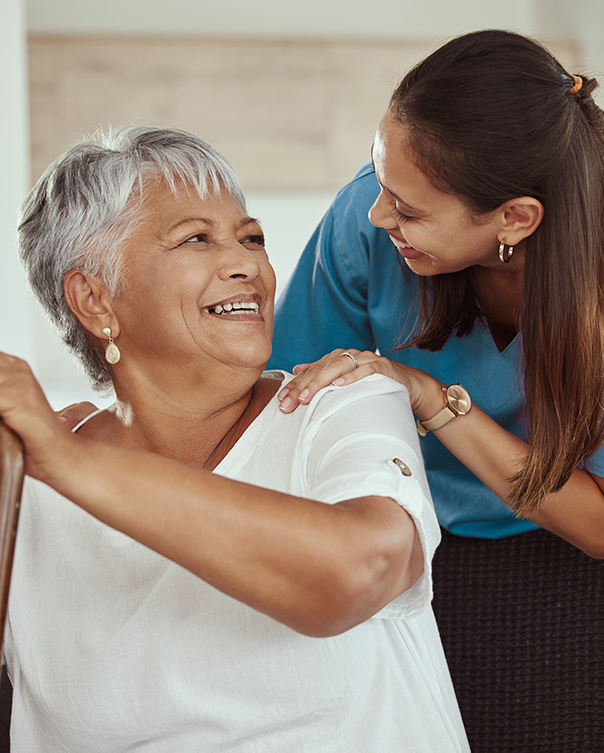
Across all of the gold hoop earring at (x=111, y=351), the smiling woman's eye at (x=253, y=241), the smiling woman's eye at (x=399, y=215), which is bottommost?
the gold hoop earring at (x=111, y=351)

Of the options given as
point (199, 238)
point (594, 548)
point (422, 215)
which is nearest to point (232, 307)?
point (199, 238)

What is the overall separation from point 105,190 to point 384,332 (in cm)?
65

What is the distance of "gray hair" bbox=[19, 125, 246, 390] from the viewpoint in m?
1.21

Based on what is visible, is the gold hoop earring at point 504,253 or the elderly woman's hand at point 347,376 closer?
the elderly woman's hand at point 347,376

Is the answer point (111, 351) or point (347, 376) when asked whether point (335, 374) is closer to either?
point (347, 376)

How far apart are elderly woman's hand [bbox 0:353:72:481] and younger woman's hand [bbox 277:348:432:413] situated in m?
0.47

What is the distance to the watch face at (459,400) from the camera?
132 centimetres

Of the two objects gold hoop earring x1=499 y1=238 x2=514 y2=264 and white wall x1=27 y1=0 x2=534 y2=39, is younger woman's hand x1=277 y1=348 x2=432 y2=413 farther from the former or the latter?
white wall x1=27 y1=0 x2=534 y2=39

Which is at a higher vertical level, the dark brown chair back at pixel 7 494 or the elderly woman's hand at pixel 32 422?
the elderly woman's hand at pixel 32 422

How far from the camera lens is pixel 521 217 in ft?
4.07

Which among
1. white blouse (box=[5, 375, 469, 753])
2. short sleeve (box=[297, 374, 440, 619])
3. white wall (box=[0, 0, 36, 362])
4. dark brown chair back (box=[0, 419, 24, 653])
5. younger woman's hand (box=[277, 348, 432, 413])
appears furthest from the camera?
white wall (box=[0, 0, 36, 362])

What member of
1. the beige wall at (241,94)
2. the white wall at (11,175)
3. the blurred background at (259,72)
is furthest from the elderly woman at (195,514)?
the beige wall at (241,94)

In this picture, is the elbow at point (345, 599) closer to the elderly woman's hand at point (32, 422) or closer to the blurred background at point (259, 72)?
the elderly woman's hand at point (32, 422)

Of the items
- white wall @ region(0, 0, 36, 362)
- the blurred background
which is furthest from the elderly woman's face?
the blurred background
